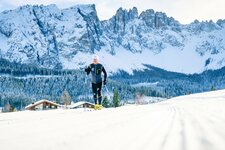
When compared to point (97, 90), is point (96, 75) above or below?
above

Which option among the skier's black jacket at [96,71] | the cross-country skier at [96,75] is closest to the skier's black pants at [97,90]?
the cross-country skier at [96,75]

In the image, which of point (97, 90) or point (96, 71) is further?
point (97, 90)

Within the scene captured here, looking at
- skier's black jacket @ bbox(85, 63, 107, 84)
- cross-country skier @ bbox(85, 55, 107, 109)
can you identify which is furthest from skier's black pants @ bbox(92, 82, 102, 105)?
skier's black jacket @ bbox(85, 63, 107, 84)

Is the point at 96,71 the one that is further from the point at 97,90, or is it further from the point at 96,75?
the point at 97,90

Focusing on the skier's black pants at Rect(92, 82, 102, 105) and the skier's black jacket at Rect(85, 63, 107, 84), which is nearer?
the skier's black jacket at Rect(85, 63, 107, 84)

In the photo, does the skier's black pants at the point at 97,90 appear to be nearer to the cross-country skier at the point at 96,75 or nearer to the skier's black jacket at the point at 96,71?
the cross-country skier at the point at 96,75

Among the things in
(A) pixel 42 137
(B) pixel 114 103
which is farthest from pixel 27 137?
(B) pixel 114 103

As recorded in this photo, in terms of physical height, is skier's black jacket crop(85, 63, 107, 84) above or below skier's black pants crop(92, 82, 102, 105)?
above

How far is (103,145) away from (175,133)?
1394mm

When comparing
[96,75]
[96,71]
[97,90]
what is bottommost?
[97,90]

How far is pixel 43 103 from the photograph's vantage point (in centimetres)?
11981

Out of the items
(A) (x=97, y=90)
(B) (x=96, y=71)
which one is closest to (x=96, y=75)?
(B) (x=96, y=71)

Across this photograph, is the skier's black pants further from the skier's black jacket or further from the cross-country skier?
the skier's black jacket

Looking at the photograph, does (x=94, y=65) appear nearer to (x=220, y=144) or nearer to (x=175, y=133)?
(x=175, y=133)
